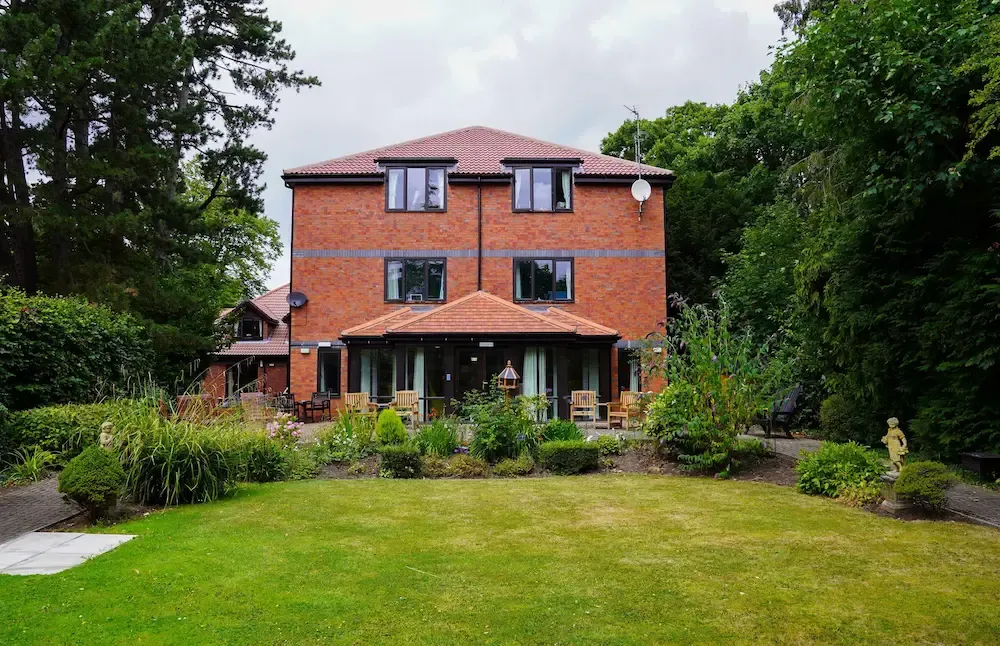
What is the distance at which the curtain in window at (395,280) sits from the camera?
75.5 ft

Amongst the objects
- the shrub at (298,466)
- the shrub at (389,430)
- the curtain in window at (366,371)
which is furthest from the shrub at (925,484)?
the curtain in window at (366,371)

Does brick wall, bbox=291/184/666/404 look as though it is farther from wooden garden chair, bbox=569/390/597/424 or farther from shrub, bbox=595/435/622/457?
shrub, bbox=595/435/622/457

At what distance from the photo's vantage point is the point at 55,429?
1083cm

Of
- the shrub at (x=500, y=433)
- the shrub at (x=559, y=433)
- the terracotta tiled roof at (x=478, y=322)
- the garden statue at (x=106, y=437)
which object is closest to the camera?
the garden statue at (x=106, y=437)

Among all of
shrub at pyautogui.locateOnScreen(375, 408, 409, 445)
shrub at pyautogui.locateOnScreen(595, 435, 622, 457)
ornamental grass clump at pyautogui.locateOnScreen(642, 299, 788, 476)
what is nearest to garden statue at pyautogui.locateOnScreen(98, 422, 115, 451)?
shrub at pyautogui.locateOnScreen(375, 408, 409, 445)

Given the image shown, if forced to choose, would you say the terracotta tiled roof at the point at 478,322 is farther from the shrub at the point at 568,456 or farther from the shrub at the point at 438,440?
the shrub at the point at 568,456

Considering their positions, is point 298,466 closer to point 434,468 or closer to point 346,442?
point 346,442

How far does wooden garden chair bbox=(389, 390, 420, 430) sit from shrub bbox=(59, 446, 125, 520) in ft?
33.0

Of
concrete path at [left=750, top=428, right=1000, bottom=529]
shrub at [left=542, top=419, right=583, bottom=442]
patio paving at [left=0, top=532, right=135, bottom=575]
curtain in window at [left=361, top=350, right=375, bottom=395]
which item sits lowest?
patio paving at [left=0, top=532, right=135, bottom=575]

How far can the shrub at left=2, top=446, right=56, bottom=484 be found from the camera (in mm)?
9961

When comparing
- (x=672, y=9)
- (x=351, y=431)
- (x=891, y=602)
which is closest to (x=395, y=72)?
(x=672, y=9)

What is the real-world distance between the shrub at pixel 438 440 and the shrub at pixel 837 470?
5.39m

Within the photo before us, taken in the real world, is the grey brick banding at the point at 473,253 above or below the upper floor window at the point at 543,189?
below

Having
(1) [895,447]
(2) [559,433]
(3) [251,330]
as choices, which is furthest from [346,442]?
(3) [251,330]
